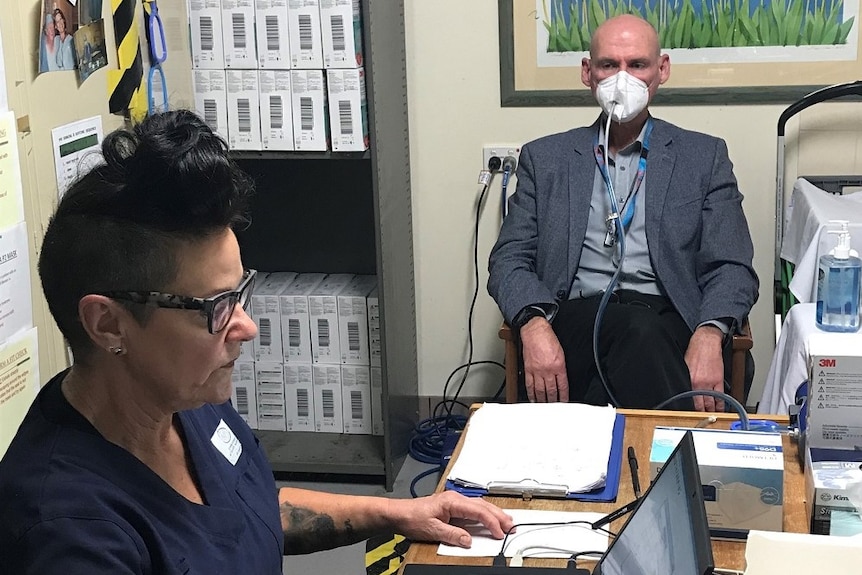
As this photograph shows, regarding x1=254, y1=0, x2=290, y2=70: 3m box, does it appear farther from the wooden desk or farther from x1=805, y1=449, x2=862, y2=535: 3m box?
x1=805, y1=449, x2=862, y2=535: 3m box

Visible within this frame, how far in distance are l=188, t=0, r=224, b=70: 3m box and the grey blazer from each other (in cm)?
94

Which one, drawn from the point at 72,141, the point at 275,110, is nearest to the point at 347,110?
the point at 275,110

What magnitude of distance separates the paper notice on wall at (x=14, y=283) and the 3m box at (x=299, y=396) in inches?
48.4

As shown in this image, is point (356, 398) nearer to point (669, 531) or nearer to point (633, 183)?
point (633, 183)

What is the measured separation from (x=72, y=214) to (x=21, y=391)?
97cm

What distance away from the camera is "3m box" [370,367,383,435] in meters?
3.09

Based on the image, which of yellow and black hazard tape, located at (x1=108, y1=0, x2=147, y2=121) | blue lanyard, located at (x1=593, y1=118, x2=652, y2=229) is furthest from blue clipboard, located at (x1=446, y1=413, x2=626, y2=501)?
yellow and black hazard tape, located at (x1=108, y1=0, x2=147, y2=121)

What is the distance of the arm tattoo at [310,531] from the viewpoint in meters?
1.52

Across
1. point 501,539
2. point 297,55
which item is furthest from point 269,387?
point 501,539

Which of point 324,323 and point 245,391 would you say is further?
point 245,391

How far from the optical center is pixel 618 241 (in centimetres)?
272

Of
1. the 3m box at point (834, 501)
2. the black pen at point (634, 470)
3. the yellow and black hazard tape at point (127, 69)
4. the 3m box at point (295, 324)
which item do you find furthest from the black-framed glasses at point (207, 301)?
the 3m box at point (295, 324)

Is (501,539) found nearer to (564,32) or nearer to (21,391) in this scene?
(21,391)

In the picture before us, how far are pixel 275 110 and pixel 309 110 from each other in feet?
0.34
